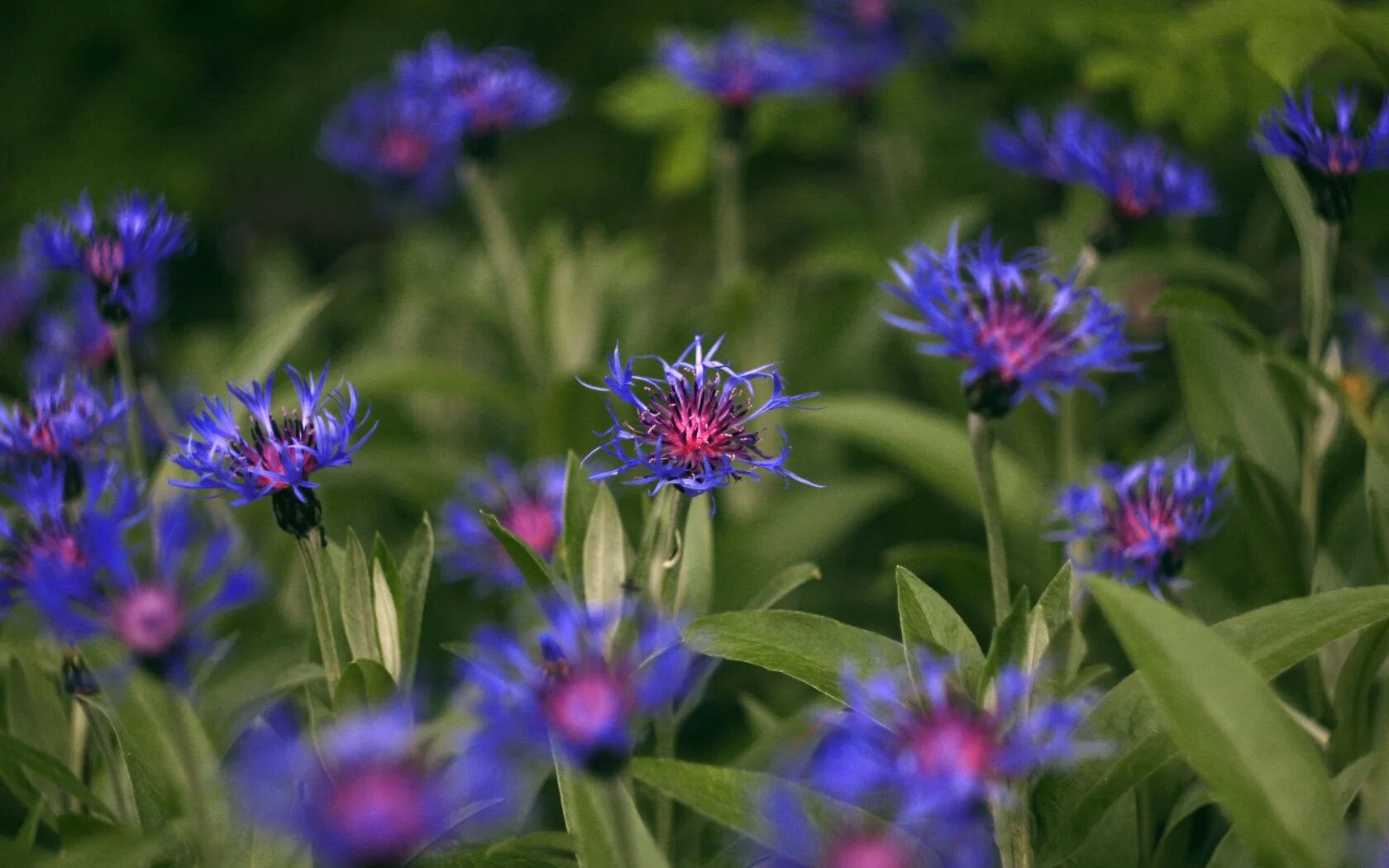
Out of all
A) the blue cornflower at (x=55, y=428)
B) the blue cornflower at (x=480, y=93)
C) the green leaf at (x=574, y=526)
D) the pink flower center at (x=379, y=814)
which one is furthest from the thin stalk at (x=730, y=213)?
the pink flower center at (x=379, y=814)

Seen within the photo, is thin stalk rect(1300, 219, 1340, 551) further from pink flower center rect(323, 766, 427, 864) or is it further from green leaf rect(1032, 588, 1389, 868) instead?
pink flower center rect(323, 766, 427, 864)

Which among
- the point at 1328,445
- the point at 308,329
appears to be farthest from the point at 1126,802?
the point at 308,329

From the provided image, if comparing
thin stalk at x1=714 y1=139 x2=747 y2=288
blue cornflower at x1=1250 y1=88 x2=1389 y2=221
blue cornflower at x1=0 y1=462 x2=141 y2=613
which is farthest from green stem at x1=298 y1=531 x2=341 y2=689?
thin stalk at x1=714 y1=139 x2=747 y2=288

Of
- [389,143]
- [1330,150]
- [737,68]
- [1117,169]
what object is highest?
[389,143]

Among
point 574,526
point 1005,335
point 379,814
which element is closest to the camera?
point 379,814

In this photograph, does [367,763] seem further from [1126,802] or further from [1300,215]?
[1300,215]

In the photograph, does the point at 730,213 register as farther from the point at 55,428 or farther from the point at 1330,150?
the point at 55,428

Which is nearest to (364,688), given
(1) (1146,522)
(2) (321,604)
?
(2) (321,604)
